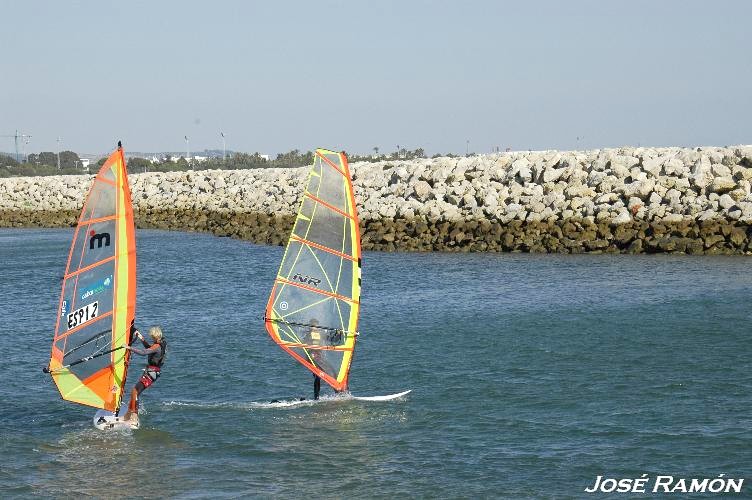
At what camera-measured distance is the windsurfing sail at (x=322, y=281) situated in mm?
18328

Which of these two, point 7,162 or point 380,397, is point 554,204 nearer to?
point 380,397

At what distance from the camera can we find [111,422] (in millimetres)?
17094

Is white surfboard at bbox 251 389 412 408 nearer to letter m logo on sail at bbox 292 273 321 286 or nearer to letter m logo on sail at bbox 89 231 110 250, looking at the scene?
letter m logo on sail at bbox 292 273 321 286

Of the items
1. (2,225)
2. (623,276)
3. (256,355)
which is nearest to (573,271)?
(623,276)

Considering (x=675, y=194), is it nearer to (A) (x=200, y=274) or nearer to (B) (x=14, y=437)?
(A) (x=200, y=274)

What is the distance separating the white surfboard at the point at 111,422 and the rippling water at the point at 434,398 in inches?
7.1

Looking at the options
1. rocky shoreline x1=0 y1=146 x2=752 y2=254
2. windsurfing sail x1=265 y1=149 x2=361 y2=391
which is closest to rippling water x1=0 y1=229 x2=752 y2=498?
windsurfing sail x1=265 y1=149 x2=361 y2=391

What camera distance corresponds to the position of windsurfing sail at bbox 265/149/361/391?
18.3 metres

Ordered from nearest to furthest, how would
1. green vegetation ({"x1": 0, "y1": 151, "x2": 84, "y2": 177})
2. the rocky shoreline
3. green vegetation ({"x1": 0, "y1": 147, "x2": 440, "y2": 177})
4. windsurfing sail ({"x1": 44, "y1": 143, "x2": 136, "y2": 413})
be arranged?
windsurfing sail ({"x1": 44, "y1": 143, "x2": 136, "y2": 413})
the rocky shoreline
green vegetation ({"x1": 0, "y1": 147, "x2": 440, "y2": 177})
green vegetation ({"x1": 0, "y1": 151, "x2": 84, "y2": 177})

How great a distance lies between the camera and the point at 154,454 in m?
16.2

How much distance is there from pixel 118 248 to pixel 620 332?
1361cm

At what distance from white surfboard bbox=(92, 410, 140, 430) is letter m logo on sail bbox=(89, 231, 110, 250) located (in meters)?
2.86

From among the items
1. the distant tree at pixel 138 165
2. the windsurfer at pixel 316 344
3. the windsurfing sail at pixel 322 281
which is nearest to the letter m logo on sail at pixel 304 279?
the windsurfing sail at pixel 322 281

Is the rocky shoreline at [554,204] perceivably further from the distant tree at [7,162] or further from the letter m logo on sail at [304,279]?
the distant tree at [7,162]
